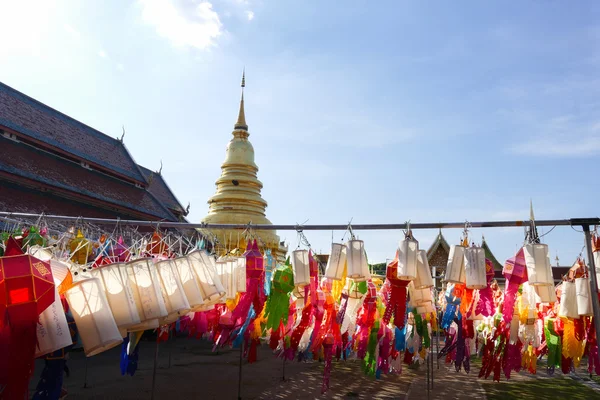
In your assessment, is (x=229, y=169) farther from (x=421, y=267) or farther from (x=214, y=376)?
(x=421, y=267)

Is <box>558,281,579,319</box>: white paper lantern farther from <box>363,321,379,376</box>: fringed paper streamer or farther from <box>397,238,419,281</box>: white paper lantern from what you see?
<box>363,321,379,376</box>: fringed paper streamer

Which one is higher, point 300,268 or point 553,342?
point 300,268

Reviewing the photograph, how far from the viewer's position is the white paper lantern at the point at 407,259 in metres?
4.65

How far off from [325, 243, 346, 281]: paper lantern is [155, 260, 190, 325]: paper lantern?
1.82 metres

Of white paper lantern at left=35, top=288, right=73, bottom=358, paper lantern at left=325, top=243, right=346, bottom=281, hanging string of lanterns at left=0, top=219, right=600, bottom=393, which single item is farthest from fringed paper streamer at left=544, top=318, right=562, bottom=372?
white paper lantern at left=35, top=288, right=73, bottom=358

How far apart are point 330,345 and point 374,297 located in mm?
1041

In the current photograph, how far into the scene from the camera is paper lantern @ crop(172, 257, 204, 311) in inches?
172

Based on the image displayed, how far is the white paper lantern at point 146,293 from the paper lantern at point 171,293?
18cm

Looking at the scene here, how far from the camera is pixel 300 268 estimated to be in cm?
549

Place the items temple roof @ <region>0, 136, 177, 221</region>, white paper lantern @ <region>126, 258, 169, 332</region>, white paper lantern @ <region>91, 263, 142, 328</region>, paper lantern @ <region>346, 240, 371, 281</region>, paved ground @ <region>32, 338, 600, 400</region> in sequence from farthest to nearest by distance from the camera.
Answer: temple roof @ <region>0, 136, 177, 221</region>, paved ground @ <region>32, 338, 600, 400</region>, paper lantern @ <region>346, 240, 371, 281</region>, white paper lantern @ <region>126, 258, 169, 332</region>, white paper lantern @ <region>91, 263, 142, 328</region>

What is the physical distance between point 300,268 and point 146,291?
219 cm

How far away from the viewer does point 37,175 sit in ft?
50.7

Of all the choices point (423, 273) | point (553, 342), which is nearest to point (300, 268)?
point (423, 273)

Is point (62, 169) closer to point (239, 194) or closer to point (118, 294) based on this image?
point (239, 194)
